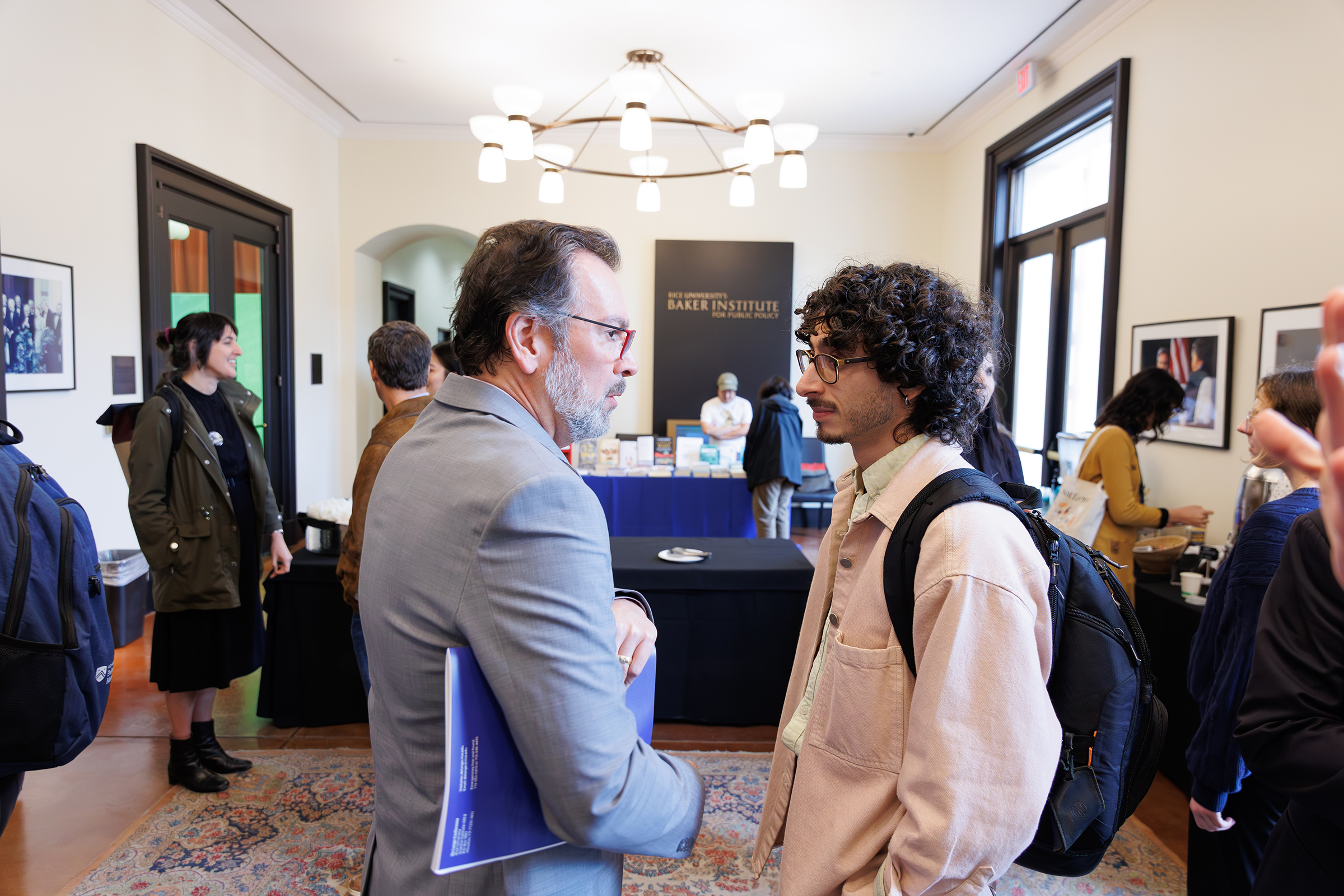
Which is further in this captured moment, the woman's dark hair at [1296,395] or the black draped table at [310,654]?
the black draped table at [310,654]

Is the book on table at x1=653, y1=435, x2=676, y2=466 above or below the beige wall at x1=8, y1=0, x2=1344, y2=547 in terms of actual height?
below

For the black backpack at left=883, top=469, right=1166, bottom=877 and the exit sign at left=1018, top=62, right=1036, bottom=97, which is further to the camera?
the exit sign at left=1018, top=62, right=1036, bottom=97

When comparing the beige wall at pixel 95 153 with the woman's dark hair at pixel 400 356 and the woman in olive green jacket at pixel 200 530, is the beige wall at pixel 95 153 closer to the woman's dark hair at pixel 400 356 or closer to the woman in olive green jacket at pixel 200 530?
the woman in olive green jacket at pixel 200 530

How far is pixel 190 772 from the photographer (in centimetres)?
284

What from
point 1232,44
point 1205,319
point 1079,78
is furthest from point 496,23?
point 1205,319

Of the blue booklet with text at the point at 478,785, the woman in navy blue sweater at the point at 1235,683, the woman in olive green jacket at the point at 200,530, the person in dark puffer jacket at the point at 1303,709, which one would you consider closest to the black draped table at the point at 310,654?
the woman in olive green jacket at the point at 200,530

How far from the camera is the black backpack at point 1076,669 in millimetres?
1083

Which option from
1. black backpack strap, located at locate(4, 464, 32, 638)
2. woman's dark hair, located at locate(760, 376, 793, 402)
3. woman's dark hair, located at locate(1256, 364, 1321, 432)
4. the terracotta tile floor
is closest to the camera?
black backpack strap, located at locate(4, 464, 32, 638)

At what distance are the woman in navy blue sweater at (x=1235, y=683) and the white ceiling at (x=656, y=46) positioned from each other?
390 cm

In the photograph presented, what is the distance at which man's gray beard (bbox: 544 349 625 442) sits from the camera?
41.3 inches

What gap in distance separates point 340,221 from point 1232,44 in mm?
6909

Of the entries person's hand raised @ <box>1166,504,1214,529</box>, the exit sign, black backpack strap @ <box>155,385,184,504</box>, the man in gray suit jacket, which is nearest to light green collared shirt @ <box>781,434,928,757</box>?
the man in gray suit jacket

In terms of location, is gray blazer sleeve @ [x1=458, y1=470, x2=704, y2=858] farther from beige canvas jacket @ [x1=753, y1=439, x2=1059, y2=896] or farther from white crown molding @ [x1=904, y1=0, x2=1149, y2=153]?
white crown molding @ [x1=904, y1=0, x2=1149, y2=153]

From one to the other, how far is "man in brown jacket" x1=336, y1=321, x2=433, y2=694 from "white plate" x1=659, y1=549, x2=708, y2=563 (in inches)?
49.3
